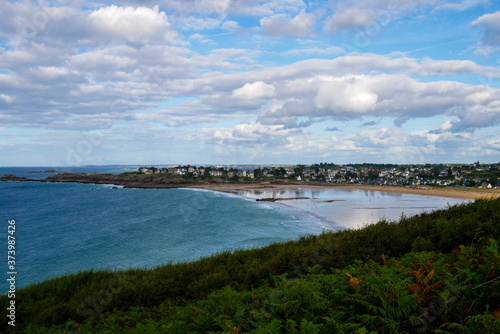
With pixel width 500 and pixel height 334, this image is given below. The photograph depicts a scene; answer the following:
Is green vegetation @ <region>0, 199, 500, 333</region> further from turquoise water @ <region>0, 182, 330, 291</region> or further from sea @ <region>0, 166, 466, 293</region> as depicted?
turquoise water @ <region>0, 182, 330, 291</region>

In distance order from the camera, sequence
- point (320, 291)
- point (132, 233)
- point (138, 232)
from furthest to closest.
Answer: point (138, 232) < point (132, 233) < point (320, 291)

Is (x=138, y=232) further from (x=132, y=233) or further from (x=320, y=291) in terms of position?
(x=320, y=291)

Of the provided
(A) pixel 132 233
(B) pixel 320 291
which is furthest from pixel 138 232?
(B) pixel 320 291

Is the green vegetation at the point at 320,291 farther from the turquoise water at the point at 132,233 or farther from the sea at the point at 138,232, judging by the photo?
the turquoise water at the point at 132,233

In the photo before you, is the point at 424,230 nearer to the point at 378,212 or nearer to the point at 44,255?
the point at 44,255

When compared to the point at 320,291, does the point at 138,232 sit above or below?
below

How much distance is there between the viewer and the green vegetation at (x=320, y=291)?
14.4 feet

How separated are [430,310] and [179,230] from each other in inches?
1475

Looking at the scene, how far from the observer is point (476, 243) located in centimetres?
845

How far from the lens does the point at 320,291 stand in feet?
18.6

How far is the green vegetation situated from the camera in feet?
14.4

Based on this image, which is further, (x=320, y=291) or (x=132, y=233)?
(x=132, y=233)

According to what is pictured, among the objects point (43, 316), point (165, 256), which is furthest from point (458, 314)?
point (165, 256)

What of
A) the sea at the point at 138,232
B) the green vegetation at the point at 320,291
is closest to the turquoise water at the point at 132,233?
the sea at the point at 138,232
